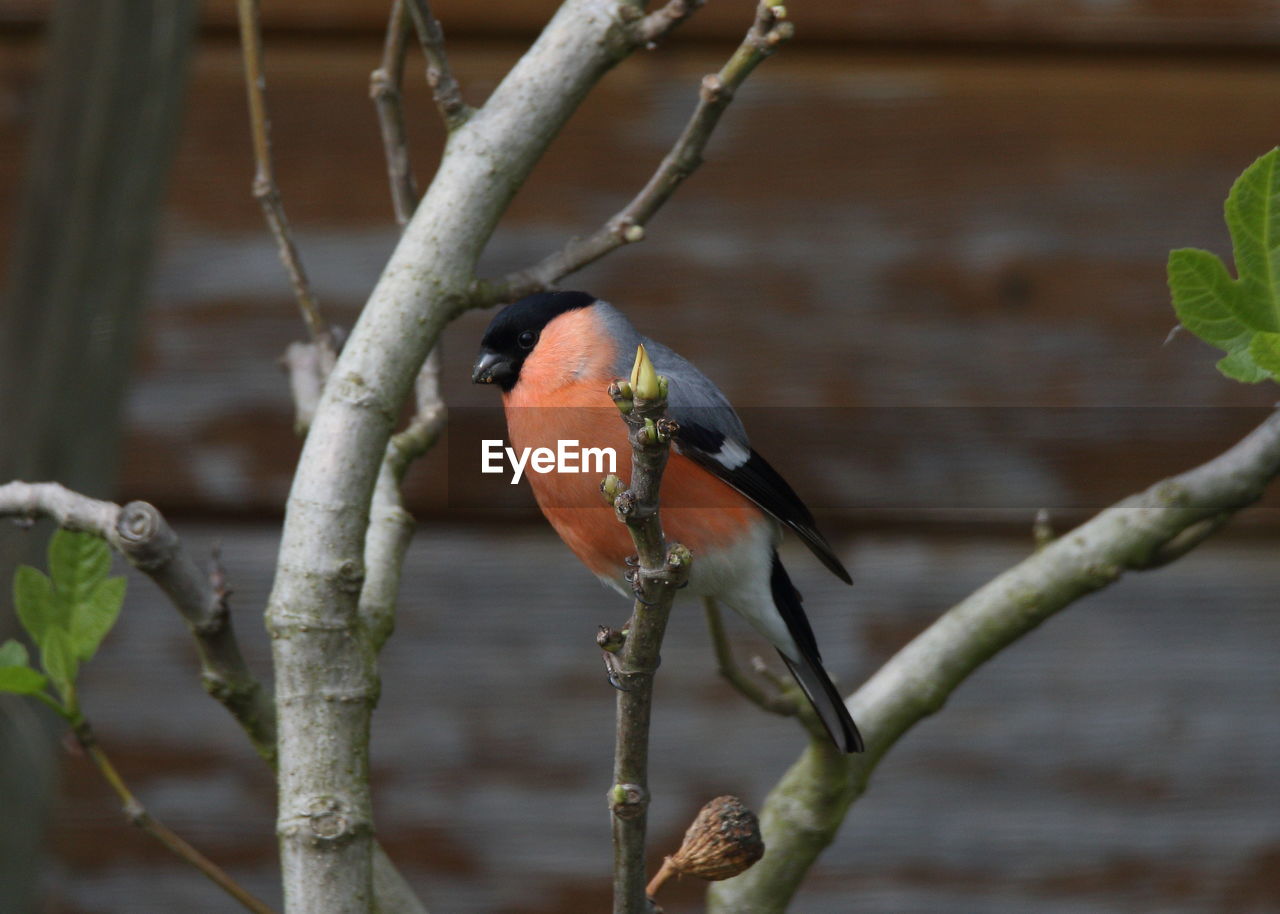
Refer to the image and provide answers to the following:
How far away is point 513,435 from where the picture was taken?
34.1 inches

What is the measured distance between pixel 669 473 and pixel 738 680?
0.17 metres

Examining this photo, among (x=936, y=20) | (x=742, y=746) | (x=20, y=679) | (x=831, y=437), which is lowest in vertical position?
(x=742, y=746)

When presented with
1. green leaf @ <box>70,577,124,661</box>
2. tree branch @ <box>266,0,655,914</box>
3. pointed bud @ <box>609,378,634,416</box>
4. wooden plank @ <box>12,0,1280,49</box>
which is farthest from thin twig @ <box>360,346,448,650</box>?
wooden plank @ <box>12,0,1280,49</box>

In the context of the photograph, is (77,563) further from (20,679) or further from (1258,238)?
(1258,238)

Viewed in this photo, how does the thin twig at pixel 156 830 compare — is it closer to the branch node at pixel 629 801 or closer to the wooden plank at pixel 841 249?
the branch node at pixel 629 801

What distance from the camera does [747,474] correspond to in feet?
2.84

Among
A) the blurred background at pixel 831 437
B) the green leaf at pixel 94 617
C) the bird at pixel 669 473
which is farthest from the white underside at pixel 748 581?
the green leaf at pixel 94 617

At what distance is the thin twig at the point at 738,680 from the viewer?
2.44 ft

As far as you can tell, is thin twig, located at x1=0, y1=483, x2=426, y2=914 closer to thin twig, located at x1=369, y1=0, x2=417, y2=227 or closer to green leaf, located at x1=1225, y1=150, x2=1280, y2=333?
thin twig, located at x1=369, y1=0, x2=417, y2=227

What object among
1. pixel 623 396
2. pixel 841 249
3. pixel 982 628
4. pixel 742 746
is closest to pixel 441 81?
pixel 623 396

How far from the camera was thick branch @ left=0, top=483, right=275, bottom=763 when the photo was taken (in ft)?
1.90

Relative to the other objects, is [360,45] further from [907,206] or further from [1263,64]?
[1263,64]

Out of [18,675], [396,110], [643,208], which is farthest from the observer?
[396,110]
